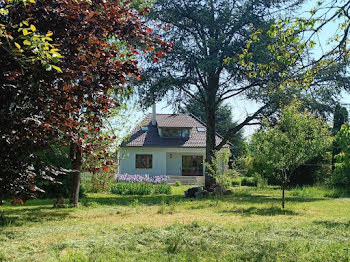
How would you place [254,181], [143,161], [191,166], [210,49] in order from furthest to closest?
[191,166] → [143,161] → [254,181] → [210,49]

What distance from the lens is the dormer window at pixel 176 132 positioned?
33.6 m

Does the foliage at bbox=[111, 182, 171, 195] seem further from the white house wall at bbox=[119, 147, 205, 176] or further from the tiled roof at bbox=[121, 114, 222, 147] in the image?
the tiled roof at bbox=[121, 114, 222, 147]

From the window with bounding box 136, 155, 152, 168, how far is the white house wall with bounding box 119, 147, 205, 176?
269mm

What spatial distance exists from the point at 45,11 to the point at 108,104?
1885 mm

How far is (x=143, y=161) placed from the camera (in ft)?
106

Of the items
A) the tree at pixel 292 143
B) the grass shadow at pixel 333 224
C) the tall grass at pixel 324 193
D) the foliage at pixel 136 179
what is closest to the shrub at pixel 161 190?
the foliage at pixel 136 179

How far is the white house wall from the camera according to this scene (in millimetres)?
31938

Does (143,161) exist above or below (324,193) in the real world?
above

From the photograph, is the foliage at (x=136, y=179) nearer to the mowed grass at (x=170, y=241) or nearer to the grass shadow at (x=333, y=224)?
the mowed grass at (x=170, y=241)

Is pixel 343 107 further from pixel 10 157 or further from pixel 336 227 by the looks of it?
pixel 10 157

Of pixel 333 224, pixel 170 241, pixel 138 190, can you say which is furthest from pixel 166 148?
pixel 170 241

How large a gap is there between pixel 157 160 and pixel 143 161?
114 centimetres

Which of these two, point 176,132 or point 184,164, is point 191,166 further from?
point 176,132

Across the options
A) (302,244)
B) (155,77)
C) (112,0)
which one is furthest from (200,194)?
(112,0)
